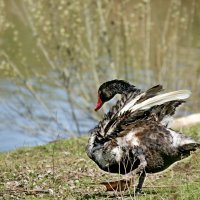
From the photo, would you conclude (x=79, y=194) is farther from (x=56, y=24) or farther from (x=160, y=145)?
(x=56, y=24)

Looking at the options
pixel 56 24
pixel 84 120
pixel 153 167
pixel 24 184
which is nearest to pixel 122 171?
pixel 153 167

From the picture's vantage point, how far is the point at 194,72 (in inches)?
876

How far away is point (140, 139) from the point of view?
7.41m

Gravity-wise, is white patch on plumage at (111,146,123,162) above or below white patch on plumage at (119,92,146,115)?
below

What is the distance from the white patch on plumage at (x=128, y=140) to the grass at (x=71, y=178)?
0.59 m

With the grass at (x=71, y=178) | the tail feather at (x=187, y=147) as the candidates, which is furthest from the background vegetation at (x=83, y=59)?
the tail feather at (x=187, y=147)

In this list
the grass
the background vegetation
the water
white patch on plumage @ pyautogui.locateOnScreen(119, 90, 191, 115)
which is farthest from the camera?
the water

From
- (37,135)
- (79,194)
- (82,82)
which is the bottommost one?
(79,194)

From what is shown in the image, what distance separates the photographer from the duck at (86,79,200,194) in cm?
730

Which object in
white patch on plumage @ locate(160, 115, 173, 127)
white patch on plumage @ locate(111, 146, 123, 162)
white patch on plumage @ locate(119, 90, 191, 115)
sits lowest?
white patch on plumage @ locate(111, 146, 123, 162)

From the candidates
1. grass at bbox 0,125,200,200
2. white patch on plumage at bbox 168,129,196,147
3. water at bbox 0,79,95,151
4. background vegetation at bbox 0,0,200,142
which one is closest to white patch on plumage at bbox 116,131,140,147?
white patch on plumage at bbox 168,129,196,147

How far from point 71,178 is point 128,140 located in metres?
1.90

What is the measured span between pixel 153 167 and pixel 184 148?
44 centimetres

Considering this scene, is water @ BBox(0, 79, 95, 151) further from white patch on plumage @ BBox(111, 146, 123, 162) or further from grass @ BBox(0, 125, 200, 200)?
white patch on plumage @ BBox(111, 146, 123, 162)
